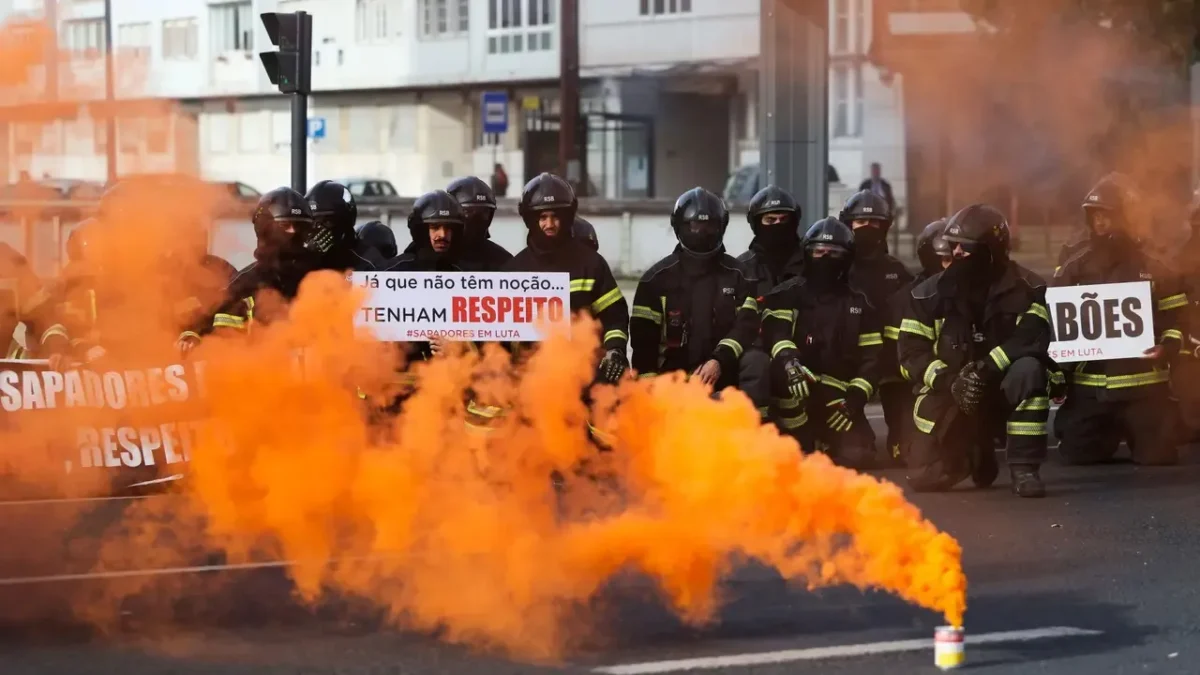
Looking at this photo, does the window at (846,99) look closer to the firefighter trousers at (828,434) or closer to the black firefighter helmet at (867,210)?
the black firefighter helmet at (867,210)

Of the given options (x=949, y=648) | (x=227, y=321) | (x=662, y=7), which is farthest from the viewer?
(x=662, y=7)

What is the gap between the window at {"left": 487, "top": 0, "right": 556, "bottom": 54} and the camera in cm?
4381

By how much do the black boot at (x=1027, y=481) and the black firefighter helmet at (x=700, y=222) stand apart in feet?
7.27

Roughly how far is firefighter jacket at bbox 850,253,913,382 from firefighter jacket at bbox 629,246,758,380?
3.87 ft

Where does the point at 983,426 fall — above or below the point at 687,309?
below

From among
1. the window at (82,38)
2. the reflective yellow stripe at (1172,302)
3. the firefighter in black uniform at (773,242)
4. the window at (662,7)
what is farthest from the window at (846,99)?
the window at (662,7)

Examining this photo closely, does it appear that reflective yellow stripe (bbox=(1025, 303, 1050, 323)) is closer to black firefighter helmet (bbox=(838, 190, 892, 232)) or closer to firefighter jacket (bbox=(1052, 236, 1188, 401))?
firefighter jacket (bbox=(1052, 236, 1188, 401))

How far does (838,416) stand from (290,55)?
5.00 metres

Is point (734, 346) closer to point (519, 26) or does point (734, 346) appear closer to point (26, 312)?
point (26, 312)

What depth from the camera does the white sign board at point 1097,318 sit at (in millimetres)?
10695

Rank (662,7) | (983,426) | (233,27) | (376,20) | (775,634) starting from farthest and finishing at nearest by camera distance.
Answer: (376,20) → (662,7) → (233,27) → (983,426) → (775,634)

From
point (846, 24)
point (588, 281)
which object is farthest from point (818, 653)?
point (846, 24)

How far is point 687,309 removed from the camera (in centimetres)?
999

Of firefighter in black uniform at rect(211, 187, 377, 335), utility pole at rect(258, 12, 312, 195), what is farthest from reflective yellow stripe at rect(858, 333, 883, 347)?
utility pole at rect(258, 12, 312, 195)
